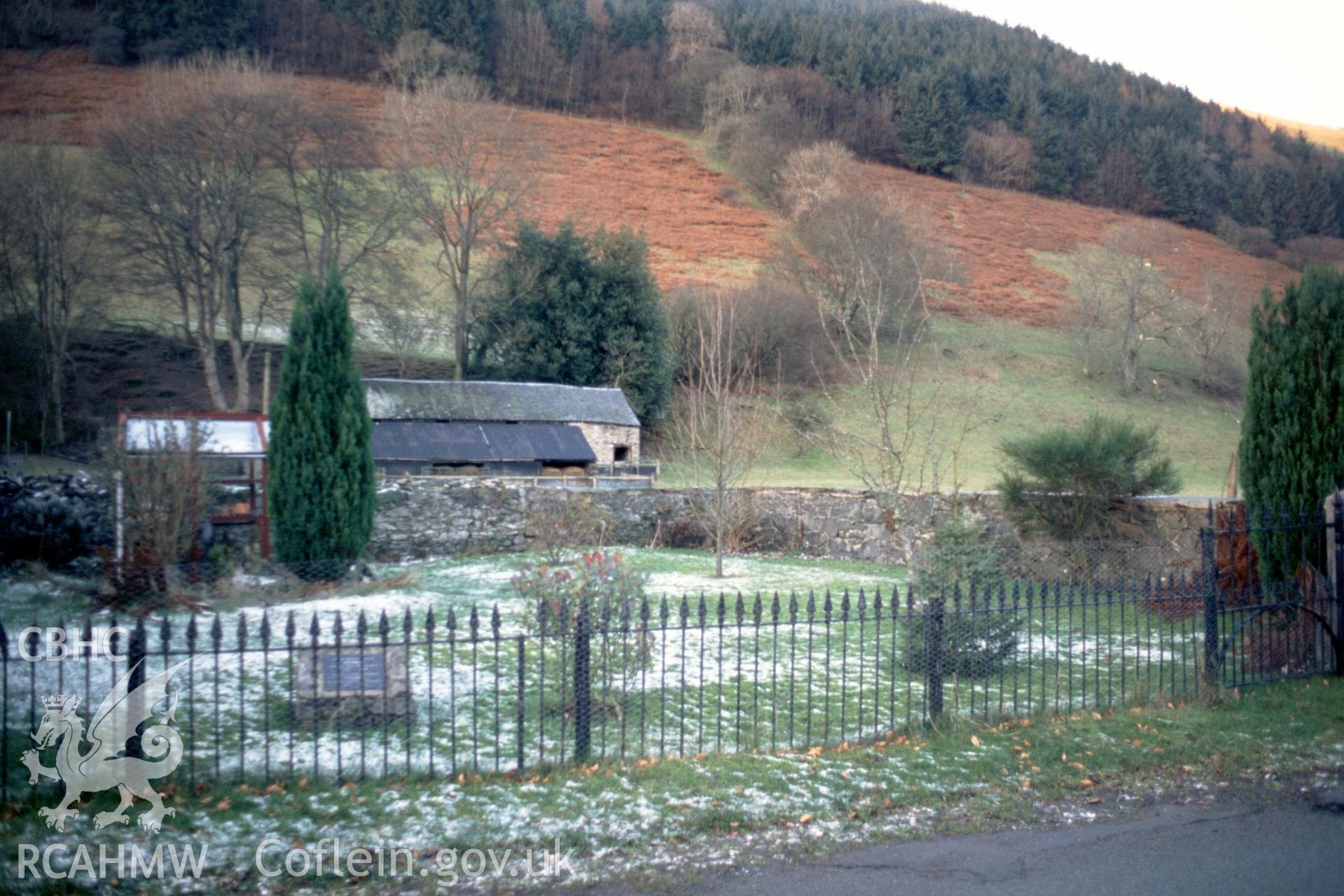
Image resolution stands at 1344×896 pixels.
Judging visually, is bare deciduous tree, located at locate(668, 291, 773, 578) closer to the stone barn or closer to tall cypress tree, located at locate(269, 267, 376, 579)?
tall cypress tree, located at locate(269, 267, 376, 579)

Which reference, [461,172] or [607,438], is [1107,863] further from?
[461,172]

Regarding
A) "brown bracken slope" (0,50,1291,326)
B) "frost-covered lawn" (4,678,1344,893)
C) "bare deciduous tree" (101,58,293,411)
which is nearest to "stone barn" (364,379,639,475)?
"bare deciduous tree" (101,58,293,411)

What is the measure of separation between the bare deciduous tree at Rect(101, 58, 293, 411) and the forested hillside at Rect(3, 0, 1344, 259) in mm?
32064

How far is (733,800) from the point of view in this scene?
17.0 ft

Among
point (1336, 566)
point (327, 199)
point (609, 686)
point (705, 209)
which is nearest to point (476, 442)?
point (327, 199)

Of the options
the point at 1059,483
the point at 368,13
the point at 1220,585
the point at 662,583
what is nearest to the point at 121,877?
the point at 662,583

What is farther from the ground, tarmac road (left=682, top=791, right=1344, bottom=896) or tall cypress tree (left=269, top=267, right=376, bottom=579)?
tall cypress tree (left=269, top=267, right=376, bottom=579)

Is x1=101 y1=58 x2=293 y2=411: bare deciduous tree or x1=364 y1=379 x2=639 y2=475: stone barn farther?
x1=101 y1=58 x2=293 y2=411: bare deciduous tree

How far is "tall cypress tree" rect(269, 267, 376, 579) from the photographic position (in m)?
14.1

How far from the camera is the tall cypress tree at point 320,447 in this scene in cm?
1410

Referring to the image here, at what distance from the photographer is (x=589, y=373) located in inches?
1372

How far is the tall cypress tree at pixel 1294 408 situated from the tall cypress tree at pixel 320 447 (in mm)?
12223

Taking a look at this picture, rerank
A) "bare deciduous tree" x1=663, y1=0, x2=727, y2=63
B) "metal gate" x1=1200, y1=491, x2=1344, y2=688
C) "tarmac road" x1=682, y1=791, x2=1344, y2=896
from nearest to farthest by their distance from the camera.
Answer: "tarmac road" x1=682, y1=791, x2=1344, y2=896
"metal gate" x1=1200, y1=491, x2=1344, y2=688
"bare deciduous tree" x1=663, y1=0, x2=727, y2=63

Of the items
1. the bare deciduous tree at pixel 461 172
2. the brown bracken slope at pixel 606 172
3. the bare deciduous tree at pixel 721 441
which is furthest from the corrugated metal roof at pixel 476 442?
the brown bracken slope at pixel 606 172
